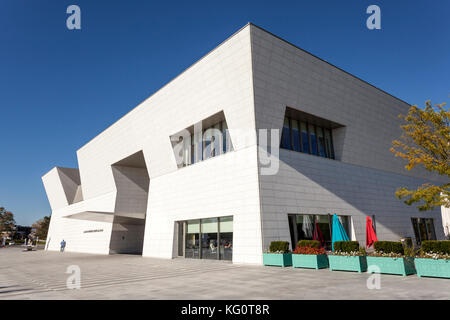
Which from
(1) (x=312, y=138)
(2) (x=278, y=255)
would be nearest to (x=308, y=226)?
(2) (x=278, y=255)

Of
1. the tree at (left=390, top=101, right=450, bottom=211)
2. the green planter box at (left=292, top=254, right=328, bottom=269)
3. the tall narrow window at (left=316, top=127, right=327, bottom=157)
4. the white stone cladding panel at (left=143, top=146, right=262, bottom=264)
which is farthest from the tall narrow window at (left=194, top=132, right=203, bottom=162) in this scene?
the tree at (left=390, top=101, right=450, bottom=211)

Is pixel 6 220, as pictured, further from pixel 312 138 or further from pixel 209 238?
pixel 312 138

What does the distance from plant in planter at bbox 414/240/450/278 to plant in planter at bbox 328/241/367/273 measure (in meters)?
2.20

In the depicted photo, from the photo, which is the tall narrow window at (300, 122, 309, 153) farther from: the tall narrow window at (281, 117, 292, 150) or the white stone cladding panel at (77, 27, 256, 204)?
the white stone cladding panel at (77, 27, 256, 204)

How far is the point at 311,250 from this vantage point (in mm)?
14953

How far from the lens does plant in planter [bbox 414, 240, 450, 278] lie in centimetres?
1073

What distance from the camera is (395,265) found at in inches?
467

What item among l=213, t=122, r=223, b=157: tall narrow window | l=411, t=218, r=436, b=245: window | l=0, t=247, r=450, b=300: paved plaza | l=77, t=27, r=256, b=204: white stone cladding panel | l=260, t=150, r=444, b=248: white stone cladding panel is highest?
l=77, t=27, r=256, b=204: white stone cladding panel

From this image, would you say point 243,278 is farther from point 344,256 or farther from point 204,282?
point 344,256

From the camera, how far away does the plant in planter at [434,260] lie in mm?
10734

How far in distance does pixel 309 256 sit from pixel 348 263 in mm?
2016

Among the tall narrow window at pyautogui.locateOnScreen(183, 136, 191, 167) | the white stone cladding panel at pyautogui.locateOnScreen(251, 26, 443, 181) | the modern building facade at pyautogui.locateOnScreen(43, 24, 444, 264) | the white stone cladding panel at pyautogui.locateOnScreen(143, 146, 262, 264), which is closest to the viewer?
the white stone cladding panel at pyautogui.locateOnScreen(143, 146, 262, 264)
